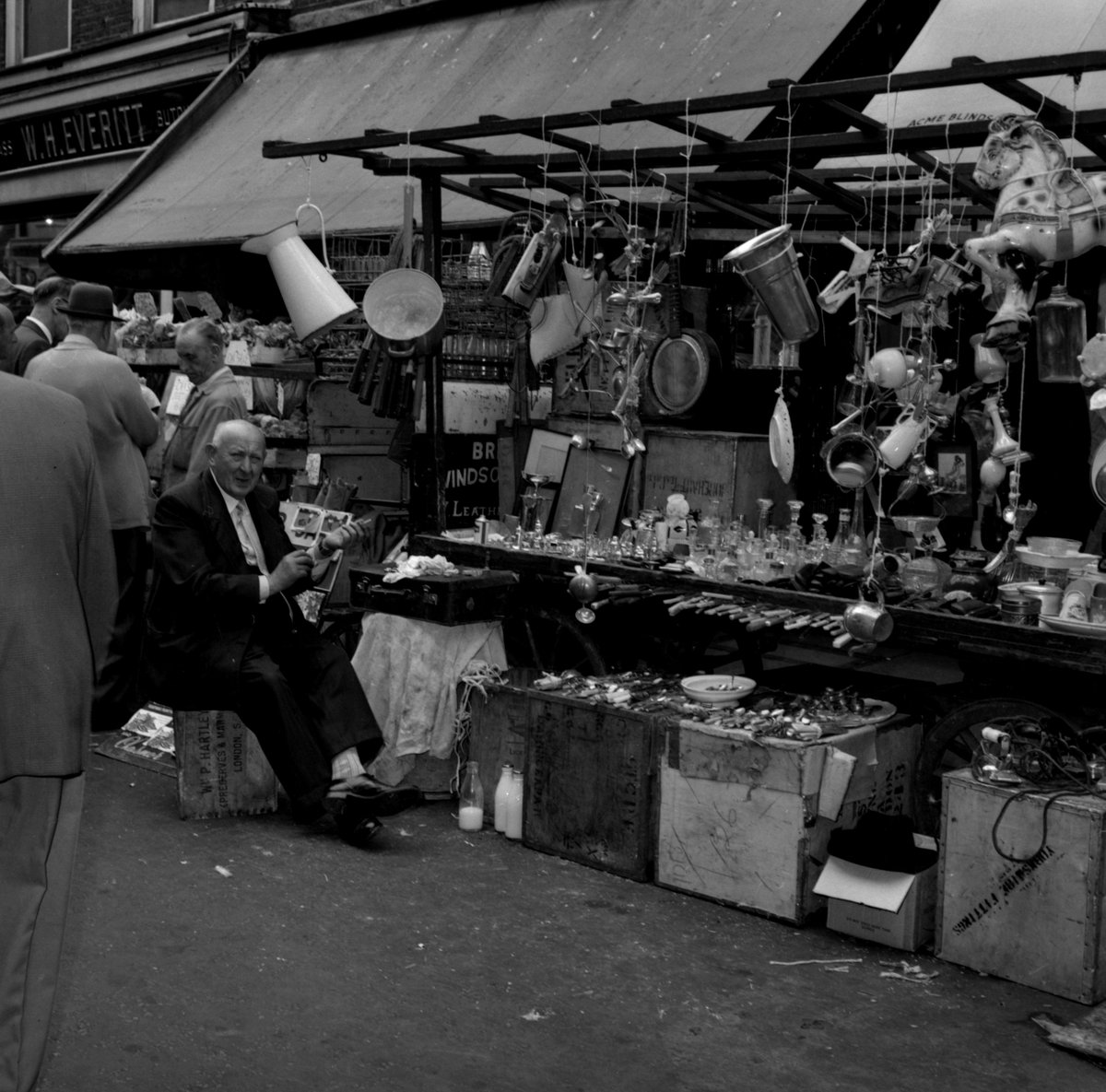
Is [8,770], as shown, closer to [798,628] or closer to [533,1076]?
[533,1076]

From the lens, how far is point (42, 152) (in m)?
13.8

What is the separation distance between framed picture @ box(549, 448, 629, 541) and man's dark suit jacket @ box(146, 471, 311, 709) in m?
1.83

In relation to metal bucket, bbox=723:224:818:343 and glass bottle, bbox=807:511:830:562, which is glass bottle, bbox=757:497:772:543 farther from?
metal bucket, bbox=723:224:818:343

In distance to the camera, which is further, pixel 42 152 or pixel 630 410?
pixel 42 152

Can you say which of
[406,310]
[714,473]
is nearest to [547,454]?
[714,473]

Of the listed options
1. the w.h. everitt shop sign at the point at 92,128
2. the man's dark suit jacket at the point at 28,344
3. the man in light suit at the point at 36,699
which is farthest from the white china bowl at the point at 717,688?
the w.h. everitt shop sign at the point at 92,128

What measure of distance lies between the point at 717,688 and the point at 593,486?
1963mm

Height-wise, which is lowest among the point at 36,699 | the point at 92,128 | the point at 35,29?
the point at 36,699

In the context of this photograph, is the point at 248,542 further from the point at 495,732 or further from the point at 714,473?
the point at 714,473

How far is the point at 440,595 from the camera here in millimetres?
6215

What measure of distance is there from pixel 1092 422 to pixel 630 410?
1945 mm

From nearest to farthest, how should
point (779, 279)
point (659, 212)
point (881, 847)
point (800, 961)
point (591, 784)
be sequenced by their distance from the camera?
1. point (800, 961)
2. point (881, 847)
3. point (779, 279)
4. point (591, 784)
5. point (659, 212)

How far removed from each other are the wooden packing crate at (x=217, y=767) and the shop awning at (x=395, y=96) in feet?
9.02

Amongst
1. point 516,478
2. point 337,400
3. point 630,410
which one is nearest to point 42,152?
point 337,400
